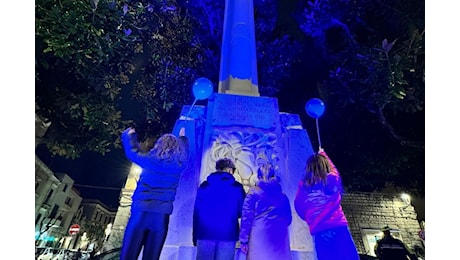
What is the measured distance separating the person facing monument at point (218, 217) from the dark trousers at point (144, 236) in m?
0.40

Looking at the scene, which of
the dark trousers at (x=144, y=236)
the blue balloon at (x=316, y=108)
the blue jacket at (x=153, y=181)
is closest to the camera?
the dark trousers at (x=144, y=236)

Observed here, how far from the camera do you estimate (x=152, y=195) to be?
2.95 meters

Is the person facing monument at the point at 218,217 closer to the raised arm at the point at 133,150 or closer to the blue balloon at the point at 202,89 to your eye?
the raised arm at the point at 133,150

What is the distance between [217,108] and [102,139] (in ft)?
13.4

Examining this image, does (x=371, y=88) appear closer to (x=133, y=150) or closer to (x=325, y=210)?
(x=325, y=210)

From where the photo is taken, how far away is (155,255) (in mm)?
2828

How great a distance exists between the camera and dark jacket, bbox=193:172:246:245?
2699mm

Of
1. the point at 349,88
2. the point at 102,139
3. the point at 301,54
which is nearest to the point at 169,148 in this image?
the point at 102,139

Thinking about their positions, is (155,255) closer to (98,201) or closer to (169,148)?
(169,148)

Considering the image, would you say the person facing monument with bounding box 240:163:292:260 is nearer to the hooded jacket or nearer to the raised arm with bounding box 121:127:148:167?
the hooded jacket

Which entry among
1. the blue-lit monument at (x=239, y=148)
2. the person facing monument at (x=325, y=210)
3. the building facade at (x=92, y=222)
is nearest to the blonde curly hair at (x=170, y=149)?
the blue-lit monument at (x=239, y=148)

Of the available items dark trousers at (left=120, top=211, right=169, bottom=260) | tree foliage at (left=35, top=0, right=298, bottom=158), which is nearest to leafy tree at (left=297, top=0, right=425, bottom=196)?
tree foliage at (left=35, top=0, right=298, bottom=158)

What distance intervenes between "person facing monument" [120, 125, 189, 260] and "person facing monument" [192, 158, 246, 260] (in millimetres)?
390

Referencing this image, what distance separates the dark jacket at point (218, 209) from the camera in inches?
106
